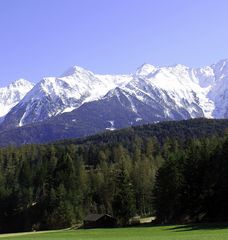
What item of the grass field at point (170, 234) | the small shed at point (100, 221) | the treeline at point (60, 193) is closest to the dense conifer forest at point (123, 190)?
the treeline at point (60, 193)

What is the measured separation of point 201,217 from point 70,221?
53274 millimetres

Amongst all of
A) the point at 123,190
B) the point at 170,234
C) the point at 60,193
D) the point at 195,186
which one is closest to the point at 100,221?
the point at 123,190

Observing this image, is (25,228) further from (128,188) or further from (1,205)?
(128,188)

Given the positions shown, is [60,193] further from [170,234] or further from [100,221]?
[170,234]

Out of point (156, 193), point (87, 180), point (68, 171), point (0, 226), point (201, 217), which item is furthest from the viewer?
point (87, 180)

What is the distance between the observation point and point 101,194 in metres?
171

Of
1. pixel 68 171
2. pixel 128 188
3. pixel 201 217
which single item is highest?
pixel 68 171

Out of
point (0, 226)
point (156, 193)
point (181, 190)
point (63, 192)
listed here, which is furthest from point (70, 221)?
point (181, 190)

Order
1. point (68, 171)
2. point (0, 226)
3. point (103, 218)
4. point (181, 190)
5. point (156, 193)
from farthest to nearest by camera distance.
A: point (68, 171)
point (0, 226)
point (103, 218)
point (156, 193)
point (181, 190)

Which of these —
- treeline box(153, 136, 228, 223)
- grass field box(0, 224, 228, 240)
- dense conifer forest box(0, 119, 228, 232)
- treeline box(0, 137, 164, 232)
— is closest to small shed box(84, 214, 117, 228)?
dense conifer forest box(0, 119, 228, 232)

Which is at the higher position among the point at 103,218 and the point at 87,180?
the point at 87,180

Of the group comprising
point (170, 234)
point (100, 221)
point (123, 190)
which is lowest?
point (170, 234)

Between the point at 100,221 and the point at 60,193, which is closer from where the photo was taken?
the point at 100,221

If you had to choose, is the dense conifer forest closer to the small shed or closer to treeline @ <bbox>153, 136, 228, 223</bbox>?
treeline @ <bbox>153, 136, 228, 223</bbox>
